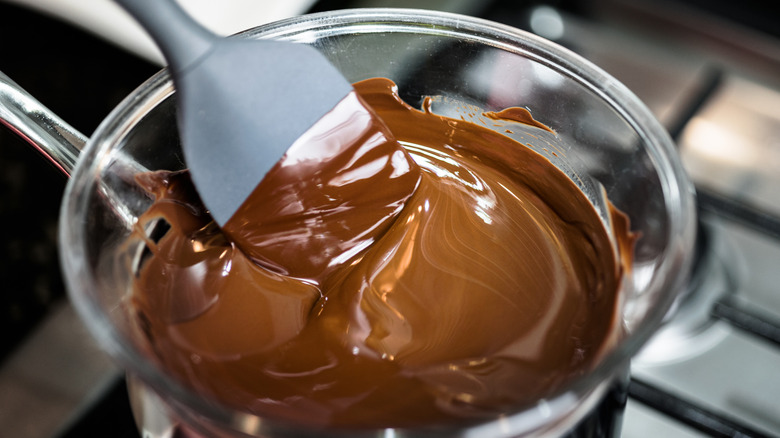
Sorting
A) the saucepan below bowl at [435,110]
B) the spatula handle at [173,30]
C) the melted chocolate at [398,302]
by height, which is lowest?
the melted chocolate at [398,302]

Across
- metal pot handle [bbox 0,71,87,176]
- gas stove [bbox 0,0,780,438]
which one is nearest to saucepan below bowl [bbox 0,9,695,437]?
metal pot handle [bbox 0,71,87,176]

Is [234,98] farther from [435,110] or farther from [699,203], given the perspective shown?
[699,203]

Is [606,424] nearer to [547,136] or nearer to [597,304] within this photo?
[597,304]

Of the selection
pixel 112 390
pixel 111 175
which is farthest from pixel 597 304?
pixel 112 390

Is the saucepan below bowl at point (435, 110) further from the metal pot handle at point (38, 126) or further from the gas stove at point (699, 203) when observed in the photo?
the gas stove at point (699, 203)

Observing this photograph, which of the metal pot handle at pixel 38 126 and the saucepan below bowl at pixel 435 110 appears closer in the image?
the saucepan below bowl at pixel 435 110

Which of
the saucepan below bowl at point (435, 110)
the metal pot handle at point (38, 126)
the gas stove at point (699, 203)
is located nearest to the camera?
the saucepan below bowl at point (435, 110)

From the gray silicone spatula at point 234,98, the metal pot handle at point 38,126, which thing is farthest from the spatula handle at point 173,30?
the metal pot handle at point 38,126
